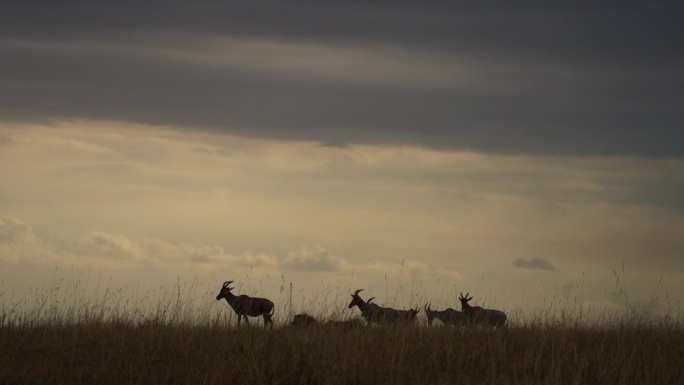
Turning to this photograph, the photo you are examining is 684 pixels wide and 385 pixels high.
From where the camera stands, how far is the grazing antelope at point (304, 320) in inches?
721

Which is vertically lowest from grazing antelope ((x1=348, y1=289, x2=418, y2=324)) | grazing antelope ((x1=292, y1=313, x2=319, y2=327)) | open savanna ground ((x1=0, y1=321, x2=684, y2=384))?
open savanna ground ((x1=0, y1=321, x2=684, y2=384))

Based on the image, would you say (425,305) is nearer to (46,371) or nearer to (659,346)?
(659,346)

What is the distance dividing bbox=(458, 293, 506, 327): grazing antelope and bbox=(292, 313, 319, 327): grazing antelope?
3.99 meters

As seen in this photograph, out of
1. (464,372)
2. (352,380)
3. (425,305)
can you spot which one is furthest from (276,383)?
(425,305)

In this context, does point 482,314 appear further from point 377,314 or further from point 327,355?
point 327,355

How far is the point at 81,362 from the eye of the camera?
45.8ft

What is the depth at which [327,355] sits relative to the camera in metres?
14.3

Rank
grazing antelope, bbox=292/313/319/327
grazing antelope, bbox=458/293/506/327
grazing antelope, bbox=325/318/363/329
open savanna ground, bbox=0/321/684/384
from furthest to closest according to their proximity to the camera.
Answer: grazing antelope, bbox=458/293/506/327 → grazing antelope, bbox=292/313/319/327 → grazing antelope, bbox=325/318/363/329 → open savanna ground, bbox=0/321/684/384

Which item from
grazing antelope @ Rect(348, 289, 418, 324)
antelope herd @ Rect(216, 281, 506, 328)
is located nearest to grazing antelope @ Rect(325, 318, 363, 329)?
antelope herd @ Rect(216, 281, 506, 328)

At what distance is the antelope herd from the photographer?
62.0 feet

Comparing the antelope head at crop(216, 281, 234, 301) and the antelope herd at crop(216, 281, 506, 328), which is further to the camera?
the antelope head at crop(216, 281, 234, 301)

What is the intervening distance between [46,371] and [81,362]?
0.74 metres

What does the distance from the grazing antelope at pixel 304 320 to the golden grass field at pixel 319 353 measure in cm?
64

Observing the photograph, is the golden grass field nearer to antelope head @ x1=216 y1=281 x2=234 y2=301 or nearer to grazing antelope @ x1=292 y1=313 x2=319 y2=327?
grazing antelope @ x1=292 y1=313 x2=319 y2=327
